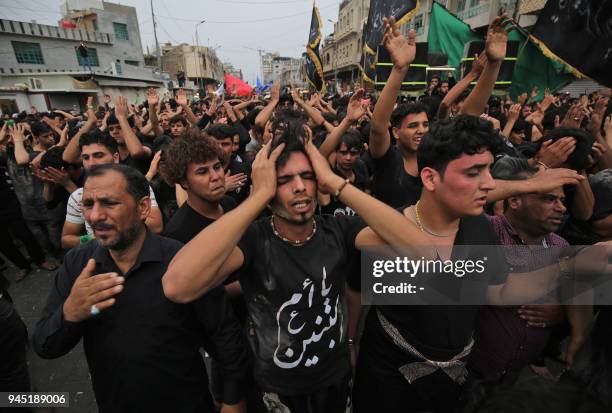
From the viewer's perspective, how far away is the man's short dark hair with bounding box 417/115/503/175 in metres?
1.65

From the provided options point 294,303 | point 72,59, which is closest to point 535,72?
point 294,303

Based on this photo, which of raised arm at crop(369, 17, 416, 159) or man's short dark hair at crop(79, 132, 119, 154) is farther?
man's short dark hair at crop(79, 132, 119, 154)

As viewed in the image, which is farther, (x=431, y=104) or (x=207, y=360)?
(x=431, y=104)

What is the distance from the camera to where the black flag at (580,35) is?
263 cm

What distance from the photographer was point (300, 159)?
160 cm

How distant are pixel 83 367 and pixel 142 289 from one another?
2.49 meters

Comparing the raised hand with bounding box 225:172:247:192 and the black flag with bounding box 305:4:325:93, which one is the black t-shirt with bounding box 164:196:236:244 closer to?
the raised hand with bounding box 225:172:247:192

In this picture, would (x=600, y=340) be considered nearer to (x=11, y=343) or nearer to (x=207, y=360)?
(x=207, y=360)

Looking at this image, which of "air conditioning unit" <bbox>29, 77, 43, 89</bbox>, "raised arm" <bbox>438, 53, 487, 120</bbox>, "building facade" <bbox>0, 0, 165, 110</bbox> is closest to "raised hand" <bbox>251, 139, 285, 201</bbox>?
"raised arm" <bbox>438, 53, 487, 120</bbox>

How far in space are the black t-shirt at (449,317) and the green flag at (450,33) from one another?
7.93 metres

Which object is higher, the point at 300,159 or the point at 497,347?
the point at 300,159

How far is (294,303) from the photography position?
164 cm

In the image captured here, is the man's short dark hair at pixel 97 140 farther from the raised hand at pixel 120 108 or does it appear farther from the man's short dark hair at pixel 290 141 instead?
the man's short dark hair at pixel 290 141

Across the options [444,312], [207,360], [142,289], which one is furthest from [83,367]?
[444,312]
